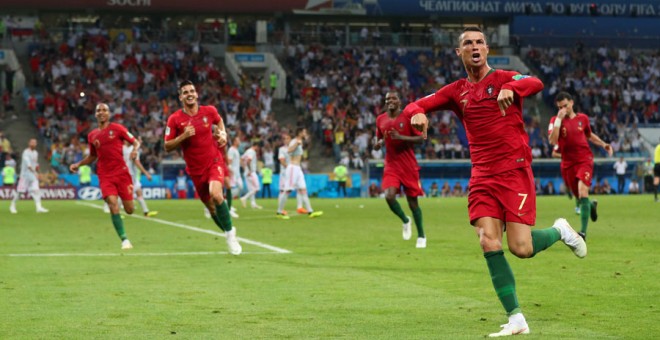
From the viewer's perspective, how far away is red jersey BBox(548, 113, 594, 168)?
2073cm

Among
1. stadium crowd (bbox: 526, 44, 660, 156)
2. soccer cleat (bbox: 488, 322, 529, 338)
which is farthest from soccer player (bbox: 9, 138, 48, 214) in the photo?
stadium crowd (bbox: 526, 44, 660, 156)

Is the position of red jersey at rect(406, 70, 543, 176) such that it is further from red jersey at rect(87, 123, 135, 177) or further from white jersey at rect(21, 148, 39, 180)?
white jersey at rect(21, 148, 39, 180)

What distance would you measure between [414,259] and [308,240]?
502cm

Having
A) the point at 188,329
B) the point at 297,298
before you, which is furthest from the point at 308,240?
the point at 188,329

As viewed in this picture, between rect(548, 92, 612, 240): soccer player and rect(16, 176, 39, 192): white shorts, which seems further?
rect(16, 176, 39, 192): white shorts

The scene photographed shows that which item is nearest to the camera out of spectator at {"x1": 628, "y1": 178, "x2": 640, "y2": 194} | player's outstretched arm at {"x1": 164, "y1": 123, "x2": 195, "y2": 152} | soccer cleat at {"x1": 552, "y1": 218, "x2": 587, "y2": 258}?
soccer cleat at {"x1": 552, "y1": 218, "x2": 587, "y2": 258}

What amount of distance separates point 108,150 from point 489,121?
1174 centimetres

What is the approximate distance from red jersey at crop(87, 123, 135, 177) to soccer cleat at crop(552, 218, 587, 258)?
1110 centimetres

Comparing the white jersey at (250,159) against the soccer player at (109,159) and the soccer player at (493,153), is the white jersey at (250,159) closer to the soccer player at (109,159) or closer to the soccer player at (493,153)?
the soccer player at (109,159)

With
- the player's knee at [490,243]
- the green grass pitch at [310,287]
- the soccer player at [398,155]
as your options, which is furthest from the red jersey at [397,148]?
the player's knee at [490,243]

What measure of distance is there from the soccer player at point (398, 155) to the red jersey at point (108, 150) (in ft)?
15.0

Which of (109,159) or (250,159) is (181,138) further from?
(250,159)

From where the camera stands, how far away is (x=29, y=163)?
36.2 meters

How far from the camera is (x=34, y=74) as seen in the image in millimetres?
56500
